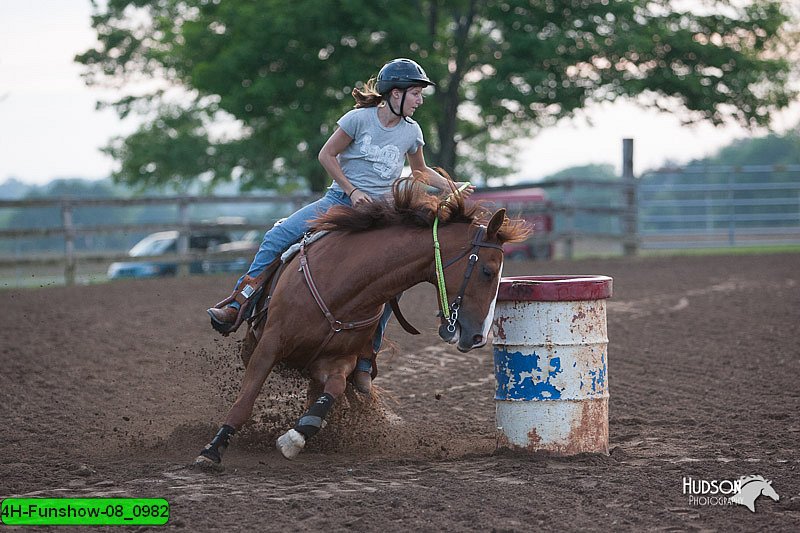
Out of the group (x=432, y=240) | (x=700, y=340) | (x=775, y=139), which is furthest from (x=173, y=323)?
(x=775, y=139)

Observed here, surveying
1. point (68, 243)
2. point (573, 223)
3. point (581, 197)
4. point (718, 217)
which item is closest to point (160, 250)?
point (68, 243)

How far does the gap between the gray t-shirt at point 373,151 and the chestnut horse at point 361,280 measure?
31 cm

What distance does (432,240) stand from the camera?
5.15 m

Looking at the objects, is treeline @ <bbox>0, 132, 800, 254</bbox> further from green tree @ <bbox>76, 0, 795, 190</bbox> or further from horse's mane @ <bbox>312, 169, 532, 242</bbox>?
horse's mane @ <bbox>312, 169, 532, 242</bbox>

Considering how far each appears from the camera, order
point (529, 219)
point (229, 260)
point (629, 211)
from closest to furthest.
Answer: point (229, 260) → point (629, 211) → point (529, 219)

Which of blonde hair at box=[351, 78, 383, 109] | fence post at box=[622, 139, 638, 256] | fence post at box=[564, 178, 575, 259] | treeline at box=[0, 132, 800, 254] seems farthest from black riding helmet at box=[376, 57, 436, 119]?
treeline at box=[0, 132, 800, 254]

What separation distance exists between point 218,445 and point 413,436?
135cm

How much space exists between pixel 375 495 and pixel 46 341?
6.82m

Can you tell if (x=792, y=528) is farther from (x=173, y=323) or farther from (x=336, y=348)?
(x=173, y=323)

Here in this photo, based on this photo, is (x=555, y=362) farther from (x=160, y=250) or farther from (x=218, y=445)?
(x=160, y=250)

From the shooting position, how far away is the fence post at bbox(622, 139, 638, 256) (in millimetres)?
21681

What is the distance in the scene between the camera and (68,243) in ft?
58.9

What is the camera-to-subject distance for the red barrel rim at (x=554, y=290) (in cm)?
525

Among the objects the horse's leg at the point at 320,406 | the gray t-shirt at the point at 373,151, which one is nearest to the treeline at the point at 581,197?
the gray t-shirt at the point at 373,151
